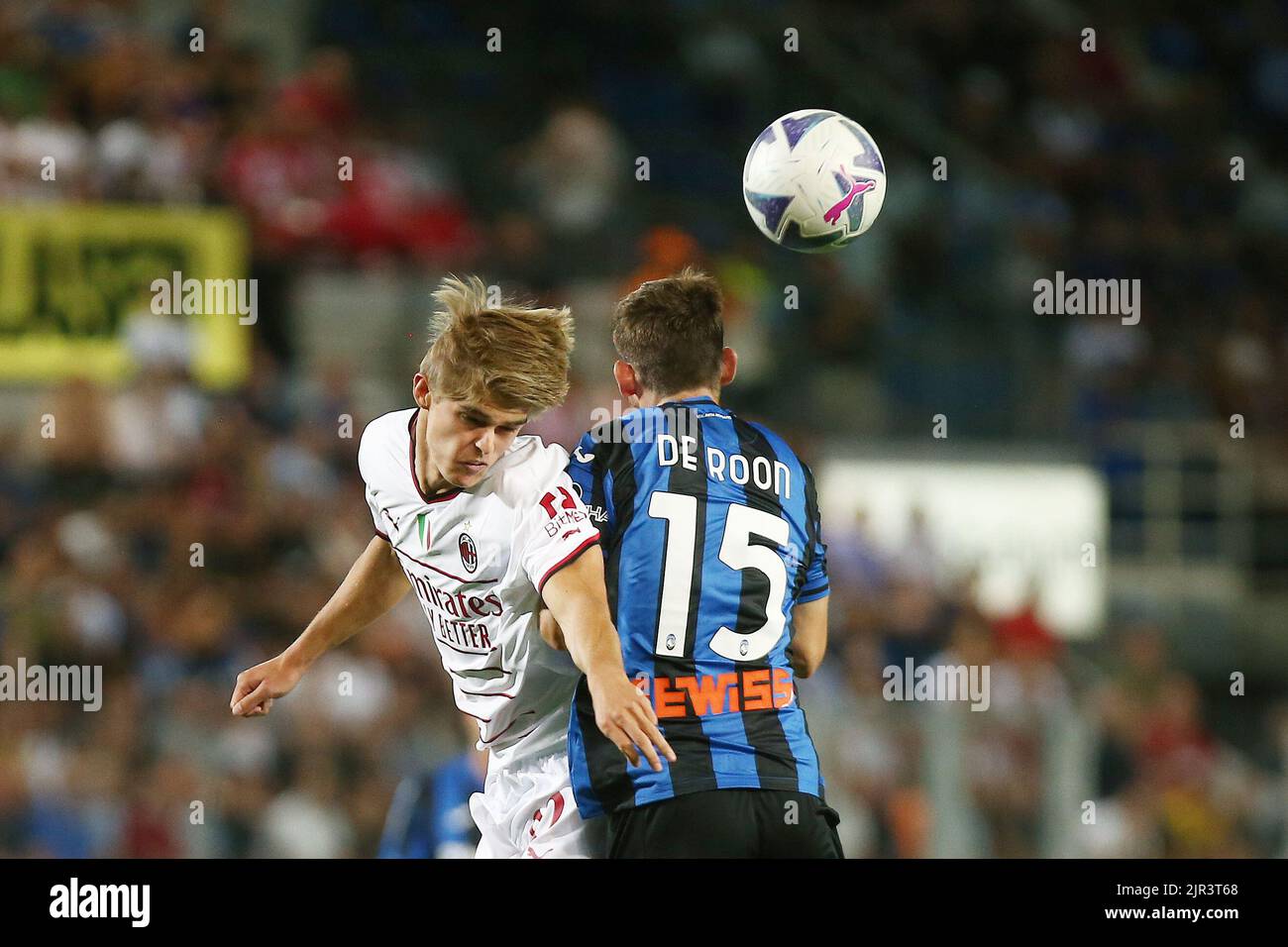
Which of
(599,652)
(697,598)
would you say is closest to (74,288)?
(697,598)

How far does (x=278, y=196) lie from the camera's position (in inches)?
377

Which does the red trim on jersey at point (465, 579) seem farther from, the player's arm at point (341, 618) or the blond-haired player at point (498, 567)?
A: the player's arm at point (341, 618)

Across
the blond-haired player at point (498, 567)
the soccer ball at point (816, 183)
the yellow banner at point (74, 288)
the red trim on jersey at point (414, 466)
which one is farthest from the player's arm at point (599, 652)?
the yellow banner at point (74, 288)

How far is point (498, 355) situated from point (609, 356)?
553cm

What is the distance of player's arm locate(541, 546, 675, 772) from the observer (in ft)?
11.1

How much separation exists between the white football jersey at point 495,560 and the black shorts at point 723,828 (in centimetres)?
39

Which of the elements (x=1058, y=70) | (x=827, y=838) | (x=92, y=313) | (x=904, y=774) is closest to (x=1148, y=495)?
(x=904, y=774)

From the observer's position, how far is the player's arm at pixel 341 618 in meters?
4.08

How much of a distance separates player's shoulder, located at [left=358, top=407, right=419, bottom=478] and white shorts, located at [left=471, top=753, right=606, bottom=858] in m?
0.83

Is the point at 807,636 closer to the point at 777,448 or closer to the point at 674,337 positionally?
the point at 777,448

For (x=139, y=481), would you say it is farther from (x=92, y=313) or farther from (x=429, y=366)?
(x=429, y=366)

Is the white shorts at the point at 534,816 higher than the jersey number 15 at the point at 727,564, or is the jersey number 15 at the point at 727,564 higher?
the jersey number 15 at the point at 727,564

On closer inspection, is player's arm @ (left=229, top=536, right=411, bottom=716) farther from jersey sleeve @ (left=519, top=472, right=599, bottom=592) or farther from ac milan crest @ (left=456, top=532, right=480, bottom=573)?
jersey sleeve @ (left=519, top=472, right=599, bottom=592)

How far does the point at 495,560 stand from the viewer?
12.5ft
